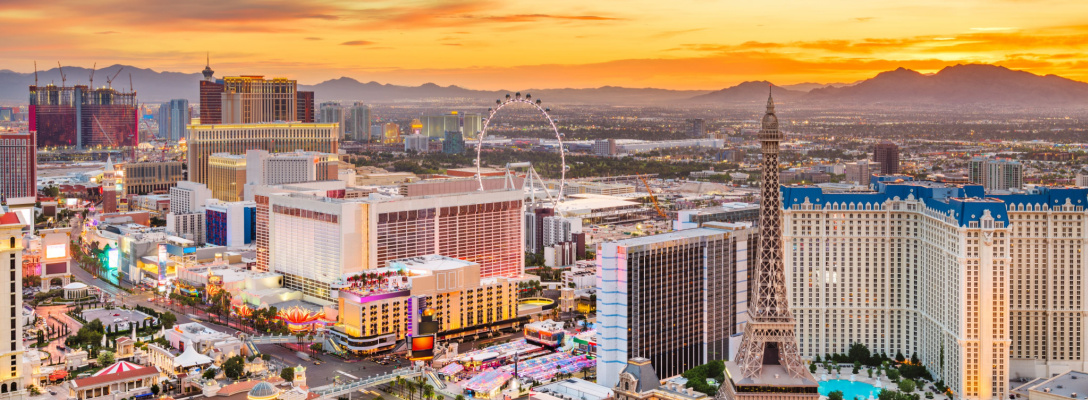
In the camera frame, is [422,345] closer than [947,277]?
No

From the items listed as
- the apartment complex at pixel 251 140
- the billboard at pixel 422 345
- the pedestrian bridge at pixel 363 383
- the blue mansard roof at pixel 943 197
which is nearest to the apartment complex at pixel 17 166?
the apartment complex at pixel 251 140

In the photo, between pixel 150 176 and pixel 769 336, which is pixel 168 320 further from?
pixel 150 176

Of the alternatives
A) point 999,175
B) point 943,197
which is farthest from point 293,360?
point 999,175

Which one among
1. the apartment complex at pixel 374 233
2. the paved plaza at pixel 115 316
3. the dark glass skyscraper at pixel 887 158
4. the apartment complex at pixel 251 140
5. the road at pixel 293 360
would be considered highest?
the apartment complex at pixel 251 140

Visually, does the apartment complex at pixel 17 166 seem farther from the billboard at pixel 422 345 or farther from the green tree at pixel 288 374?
the green tree at pixel 288 374

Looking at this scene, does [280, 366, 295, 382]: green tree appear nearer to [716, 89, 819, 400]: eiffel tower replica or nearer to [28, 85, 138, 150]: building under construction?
[716, 89, 819, 400]: eiffel tower replica

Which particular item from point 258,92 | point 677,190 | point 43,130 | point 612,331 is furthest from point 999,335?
point 43,130
